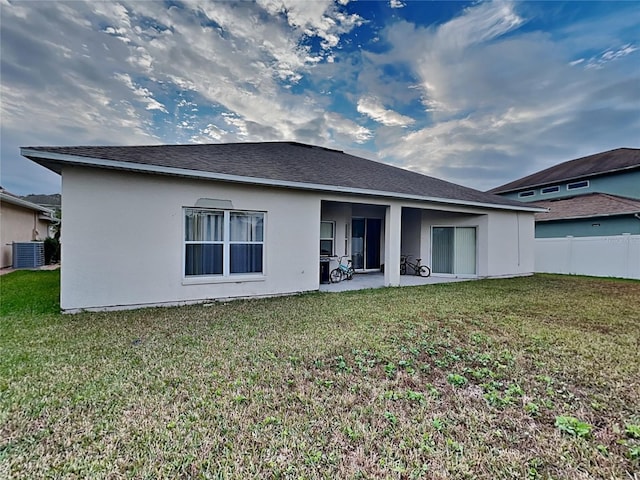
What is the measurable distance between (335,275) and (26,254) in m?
14.9

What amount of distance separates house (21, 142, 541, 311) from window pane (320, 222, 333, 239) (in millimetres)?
42

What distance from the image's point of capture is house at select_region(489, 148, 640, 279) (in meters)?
13.2

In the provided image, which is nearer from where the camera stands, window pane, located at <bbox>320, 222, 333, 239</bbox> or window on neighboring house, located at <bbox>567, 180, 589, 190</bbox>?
window pane, located at <bbox>320, 222, 333, 239</bbox>

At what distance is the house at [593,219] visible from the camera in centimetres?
1320

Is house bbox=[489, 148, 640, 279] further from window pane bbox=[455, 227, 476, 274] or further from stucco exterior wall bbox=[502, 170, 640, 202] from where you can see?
window pane bbox=[455, 227, 476, 274]

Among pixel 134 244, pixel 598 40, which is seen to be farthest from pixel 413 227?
pixel 134 244

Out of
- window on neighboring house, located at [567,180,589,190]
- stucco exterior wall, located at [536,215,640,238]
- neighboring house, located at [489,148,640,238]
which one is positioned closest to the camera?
stucco exterior wall, located at [536,215,640,238]

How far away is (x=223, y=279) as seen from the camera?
23.9 feet

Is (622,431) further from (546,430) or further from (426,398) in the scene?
(426,398)

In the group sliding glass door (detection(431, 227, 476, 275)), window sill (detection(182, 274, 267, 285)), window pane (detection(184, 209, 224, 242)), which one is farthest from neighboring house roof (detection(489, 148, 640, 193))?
window pane (detection(184, 209, 224, 242))

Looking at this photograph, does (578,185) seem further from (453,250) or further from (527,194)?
(453,250)

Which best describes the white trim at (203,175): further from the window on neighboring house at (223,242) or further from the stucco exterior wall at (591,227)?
the stucco exterior wall at (591,227)

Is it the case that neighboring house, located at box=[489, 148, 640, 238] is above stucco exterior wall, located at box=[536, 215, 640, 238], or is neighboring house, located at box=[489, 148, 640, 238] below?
above

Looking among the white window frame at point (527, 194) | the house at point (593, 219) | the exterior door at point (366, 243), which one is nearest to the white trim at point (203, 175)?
the exterior door at point (366, 243)
